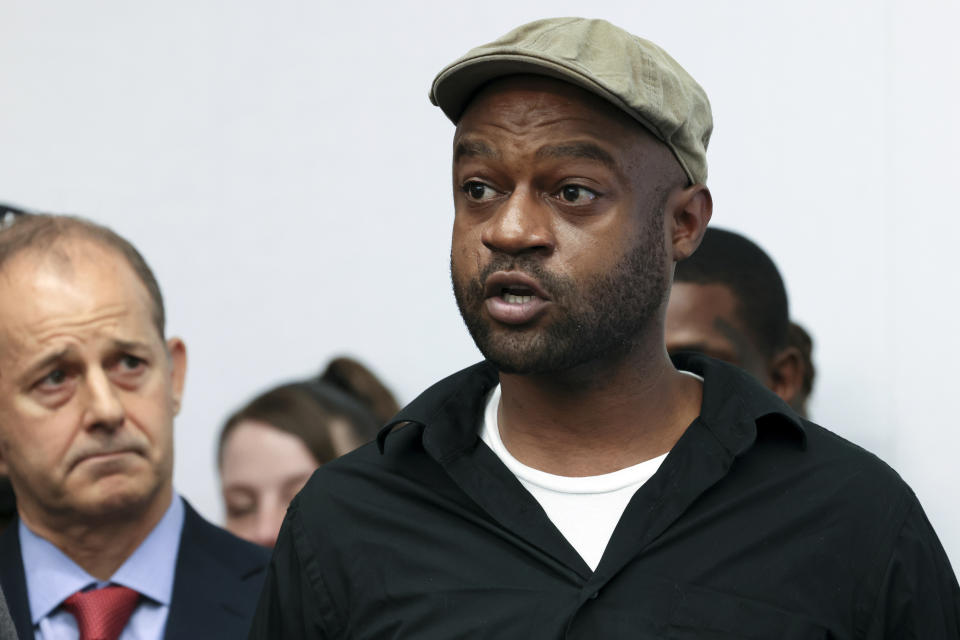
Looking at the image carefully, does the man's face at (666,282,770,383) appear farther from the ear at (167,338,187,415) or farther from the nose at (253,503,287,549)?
the nose at (253,503,287,549)

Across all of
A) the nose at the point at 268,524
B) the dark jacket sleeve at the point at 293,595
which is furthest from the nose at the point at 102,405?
the nose at the point at 268,524

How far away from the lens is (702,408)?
2045 millimetres

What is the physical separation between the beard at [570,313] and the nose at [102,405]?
3.02ft

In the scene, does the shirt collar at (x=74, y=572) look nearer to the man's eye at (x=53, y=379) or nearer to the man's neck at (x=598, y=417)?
the man's eye at (x=53, y=379)

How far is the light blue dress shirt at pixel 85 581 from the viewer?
8.70 feet

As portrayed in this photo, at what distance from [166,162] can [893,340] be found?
242 cm

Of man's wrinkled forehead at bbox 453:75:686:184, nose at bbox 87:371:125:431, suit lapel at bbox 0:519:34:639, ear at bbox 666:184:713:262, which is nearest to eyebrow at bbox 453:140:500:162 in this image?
man's wrinkled forehead at bbox 453:75:686:184

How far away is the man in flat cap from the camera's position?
187 cm

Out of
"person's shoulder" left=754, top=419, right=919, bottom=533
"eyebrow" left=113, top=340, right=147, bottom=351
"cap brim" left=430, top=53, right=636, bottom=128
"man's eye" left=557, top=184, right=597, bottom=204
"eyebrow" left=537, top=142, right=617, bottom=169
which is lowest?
"person's shoulder" left=754, top=419, right=919, bottom=533

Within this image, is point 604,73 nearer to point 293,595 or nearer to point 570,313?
point 570,313

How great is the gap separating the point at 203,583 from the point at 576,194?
47.1 inches

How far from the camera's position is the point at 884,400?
3.73 metres

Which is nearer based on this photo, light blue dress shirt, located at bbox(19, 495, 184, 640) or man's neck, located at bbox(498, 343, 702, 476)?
man's neck, located at bbox(498, 343, 702, 476)

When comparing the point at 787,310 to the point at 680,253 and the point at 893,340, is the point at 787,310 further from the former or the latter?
the point at 680,253
